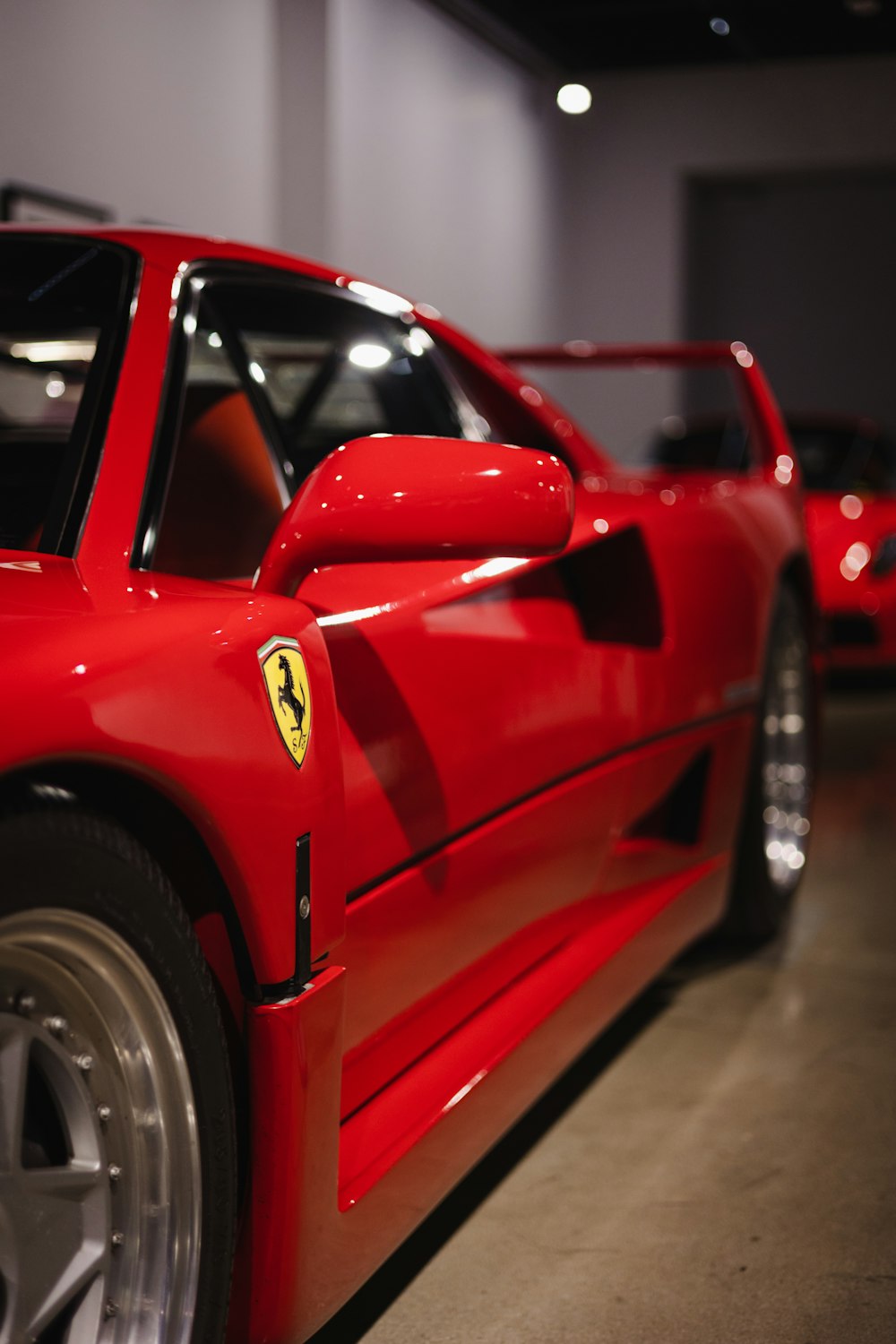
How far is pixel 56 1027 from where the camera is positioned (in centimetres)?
99

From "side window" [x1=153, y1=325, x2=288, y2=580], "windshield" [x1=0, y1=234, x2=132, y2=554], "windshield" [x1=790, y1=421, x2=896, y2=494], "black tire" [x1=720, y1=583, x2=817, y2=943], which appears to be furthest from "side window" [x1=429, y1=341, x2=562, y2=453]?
"windshield" [x1=790, y1=421, x2=896, y2=494]

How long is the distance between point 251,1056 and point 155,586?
1.14 feet

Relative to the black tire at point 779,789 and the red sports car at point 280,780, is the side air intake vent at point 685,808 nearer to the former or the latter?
the red sports car at point 280,780

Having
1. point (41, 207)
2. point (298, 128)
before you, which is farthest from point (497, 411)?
point (298, 128)

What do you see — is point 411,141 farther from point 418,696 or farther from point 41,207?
point 418,696

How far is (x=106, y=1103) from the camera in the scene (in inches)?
40.4

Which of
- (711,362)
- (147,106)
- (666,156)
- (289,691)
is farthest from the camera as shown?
(666,156)

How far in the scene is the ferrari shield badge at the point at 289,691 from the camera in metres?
1.10

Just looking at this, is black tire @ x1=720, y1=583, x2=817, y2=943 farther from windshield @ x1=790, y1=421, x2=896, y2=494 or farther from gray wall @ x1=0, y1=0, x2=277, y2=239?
windshield @ x1=790, y1=421, x2=896, y2=494

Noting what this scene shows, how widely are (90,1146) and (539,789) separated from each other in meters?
0.78

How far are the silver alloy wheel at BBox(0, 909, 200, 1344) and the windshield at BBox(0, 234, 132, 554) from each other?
1.04 ft

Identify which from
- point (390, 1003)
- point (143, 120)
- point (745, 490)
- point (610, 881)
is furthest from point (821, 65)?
point (390, 1003)

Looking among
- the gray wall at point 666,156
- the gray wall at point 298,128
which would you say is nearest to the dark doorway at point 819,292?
the gray wall at point 666,156

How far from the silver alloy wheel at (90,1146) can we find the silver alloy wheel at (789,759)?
6.08ft
